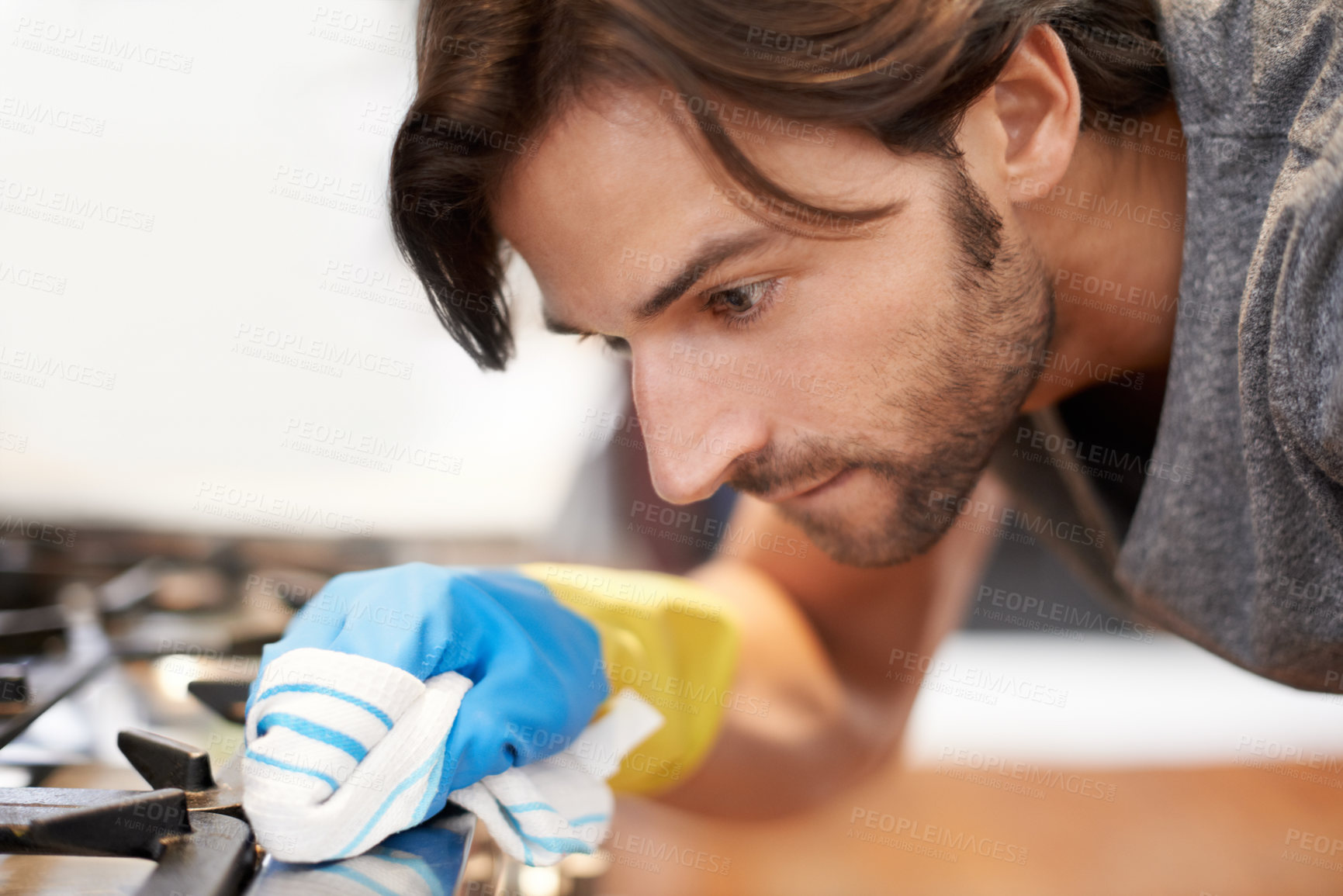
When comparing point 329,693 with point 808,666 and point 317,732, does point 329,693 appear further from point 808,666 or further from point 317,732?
point 808,666

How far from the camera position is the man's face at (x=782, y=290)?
0.52m

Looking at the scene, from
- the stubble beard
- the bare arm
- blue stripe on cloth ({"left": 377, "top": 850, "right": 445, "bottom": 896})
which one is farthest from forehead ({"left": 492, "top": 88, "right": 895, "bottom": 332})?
the bare arm

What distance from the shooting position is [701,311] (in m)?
0.56

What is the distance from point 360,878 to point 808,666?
0.67 meters

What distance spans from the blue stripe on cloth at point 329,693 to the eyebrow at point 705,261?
28 cm

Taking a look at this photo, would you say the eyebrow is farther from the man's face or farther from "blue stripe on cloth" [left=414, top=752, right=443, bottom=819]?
"blue stripe on cloth" [left=414, top=752, right=443, bottom=819]

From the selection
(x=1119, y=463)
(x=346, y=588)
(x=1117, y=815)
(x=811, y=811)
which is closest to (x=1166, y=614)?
(x=1119, y=463)

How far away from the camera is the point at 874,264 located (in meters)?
0.56

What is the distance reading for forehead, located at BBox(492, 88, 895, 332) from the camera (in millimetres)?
517

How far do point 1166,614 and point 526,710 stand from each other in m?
0.52

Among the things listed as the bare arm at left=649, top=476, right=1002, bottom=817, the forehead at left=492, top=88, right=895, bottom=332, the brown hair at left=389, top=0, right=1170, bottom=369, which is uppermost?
the brown hair at left=389, top=0, right=1170, bottom=369

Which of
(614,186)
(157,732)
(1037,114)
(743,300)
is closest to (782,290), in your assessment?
(743,300)

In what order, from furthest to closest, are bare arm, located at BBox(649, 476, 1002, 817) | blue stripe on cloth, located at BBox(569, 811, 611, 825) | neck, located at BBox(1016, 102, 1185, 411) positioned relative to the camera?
1. bare arm, located at BBox(649, 476, 1002, 817)
2. neck, located at BBox(1016, 102, 1185, 411)
3. blue stripe on cloth, located at BBox(569, 811, 611, 825)

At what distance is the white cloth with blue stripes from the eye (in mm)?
279
